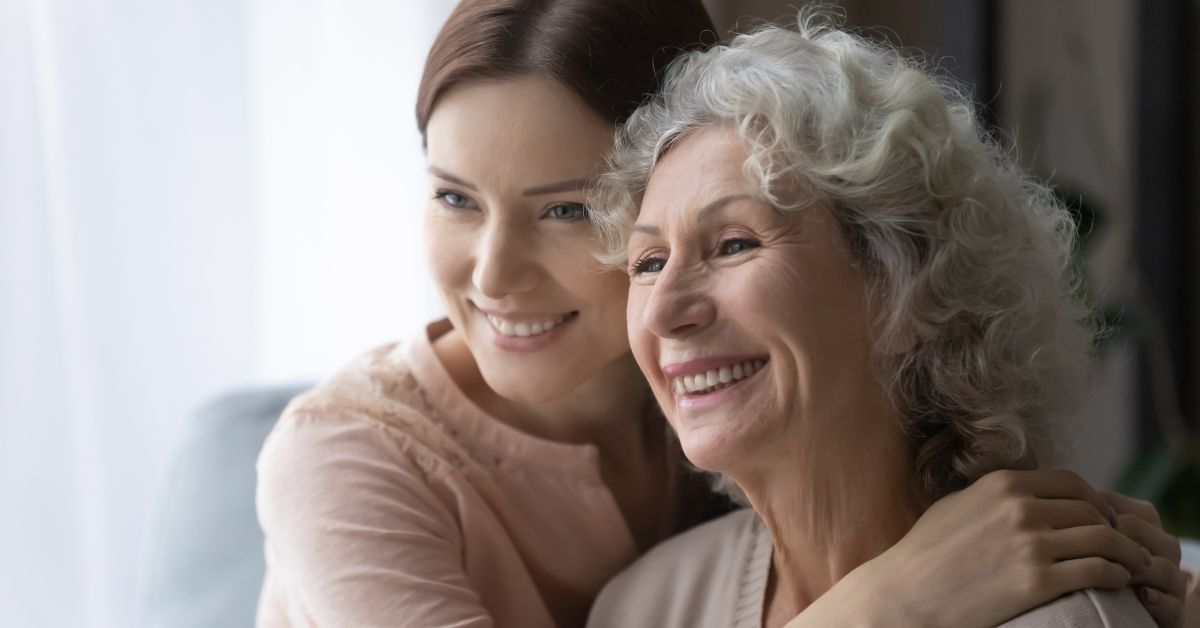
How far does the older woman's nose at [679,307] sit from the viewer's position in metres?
1.34

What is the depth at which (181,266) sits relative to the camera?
2.61m

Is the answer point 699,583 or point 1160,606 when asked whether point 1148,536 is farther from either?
point 699,583

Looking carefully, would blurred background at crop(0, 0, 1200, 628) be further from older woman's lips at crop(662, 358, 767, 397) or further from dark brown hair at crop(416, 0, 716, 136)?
older woman's lips at crop(662, 358, 767, 397)

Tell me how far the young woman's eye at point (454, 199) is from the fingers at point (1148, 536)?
0.85 metres

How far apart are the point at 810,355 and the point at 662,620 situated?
48 cm

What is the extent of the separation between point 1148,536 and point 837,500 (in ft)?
1.20

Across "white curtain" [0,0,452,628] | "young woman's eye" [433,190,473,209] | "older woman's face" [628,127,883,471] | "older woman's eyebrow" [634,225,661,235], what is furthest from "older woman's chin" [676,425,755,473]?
"white curtain" [0,0,452,628]

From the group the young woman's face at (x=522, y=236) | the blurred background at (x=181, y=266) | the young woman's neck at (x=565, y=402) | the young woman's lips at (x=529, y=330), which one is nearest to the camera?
the young woman's face at (x=522, y=236)

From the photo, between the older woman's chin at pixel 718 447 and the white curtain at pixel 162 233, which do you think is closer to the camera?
the older woman's chin at pixel 718 447

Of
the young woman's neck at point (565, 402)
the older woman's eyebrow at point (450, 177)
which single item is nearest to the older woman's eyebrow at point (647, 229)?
the older woman's eyebrow at point (450, 177)

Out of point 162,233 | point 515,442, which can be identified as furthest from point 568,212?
point 162,233

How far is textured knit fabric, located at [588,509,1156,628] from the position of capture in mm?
1571

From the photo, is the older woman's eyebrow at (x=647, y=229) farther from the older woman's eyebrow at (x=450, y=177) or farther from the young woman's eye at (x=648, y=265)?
the older woman's eyebrow at (x=450, y=177)

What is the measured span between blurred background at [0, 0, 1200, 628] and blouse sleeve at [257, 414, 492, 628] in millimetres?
481
